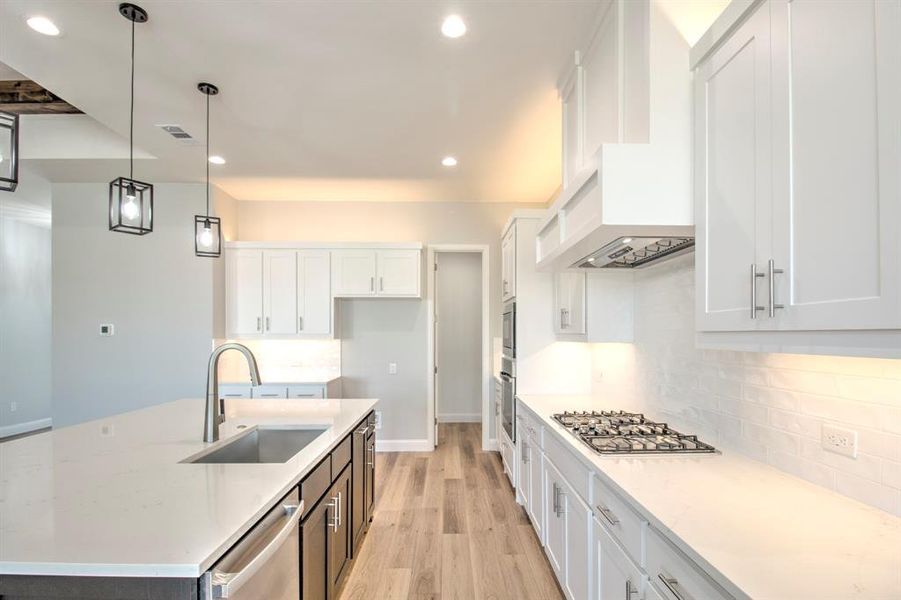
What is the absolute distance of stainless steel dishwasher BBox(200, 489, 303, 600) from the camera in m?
1.03

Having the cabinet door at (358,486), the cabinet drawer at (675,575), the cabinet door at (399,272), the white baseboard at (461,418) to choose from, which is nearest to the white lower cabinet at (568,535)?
the cabinet drawer at (675,575)

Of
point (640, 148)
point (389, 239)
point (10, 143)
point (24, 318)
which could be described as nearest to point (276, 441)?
point (10, 143)

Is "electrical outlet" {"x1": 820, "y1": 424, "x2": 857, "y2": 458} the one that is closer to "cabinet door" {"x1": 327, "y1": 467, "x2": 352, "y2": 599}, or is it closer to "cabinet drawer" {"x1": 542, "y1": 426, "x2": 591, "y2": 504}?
"cabinet drawer" {"x1": 542, "y1": 426, "x2": 591, "y2": 504}

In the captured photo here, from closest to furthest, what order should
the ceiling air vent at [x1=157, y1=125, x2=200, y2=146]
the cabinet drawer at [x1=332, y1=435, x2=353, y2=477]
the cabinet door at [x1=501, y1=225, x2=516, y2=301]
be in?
the cabinet drawer at [x1=332, y1=435, x2=353, y2=477] < the ceiling air vent at [x1=157, y1=125, x2=200, y2=146] < the cabinet door at [x1=501, y1=225, x2=516, y2=301]

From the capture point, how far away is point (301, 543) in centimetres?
165

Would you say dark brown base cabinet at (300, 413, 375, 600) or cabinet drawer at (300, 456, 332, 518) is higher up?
cabinet drawer at (300, 456, 332, 518)

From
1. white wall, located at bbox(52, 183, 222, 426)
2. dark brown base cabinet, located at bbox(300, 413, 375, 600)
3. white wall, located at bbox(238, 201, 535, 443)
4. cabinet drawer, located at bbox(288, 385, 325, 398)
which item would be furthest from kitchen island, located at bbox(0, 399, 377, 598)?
white wall, located at bbox(238, 201, 535, 443)

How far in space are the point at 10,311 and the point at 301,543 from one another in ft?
22.8

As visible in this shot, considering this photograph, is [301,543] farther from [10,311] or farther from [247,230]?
[10,311]

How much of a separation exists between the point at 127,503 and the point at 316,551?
80 cm

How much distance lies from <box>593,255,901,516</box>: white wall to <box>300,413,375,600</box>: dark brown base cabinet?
1654mm

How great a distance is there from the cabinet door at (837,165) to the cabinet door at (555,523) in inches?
57.8

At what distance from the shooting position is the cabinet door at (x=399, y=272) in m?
4.72

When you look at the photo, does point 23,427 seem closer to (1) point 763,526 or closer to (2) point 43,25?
(2) point 43,25
